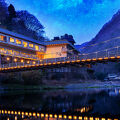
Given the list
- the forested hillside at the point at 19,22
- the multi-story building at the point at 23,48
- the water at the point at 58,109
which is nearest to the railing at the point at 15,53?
the multi-story building at the point at 23,48

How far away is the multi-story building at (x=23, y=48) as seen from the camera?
42.6 m

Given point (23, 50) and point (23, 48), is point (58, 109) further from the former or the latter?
point (23, 50)

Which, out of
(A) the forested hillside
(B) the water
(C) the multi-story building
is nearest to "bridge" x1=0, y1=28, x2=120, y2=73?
(C) the multi-story building

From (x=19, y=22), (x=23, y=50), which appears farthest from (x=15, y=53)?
(x=19, y=22)

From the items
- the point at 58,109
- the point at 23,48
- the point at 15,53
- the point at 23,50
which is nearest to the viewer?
the point at 58,109

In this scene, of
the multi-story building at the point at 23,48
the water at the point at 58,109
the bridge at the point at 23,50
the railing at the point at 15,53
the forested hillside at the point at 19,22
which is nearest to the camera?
the water at the point at 58,109

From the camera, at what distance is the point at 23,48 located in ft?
161

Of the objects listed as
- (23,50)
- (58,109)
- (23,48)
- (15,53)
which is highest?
(23,48)

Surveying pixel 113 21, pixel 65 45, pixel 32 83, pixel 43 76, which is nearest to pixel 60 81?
pixel 43 76

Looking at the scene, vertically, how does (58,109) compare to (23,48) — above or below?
below

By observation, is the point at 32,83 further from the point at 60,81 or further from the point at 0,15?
the point at 0,15

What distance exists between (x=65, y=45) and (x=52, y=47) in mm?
5052

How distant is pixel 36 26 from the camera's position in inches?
3236

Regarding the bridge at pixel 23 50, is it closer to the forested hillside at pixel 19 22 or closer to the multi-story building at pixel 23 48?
the multi-story building at pixel 23 48
